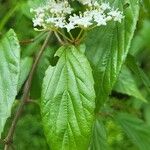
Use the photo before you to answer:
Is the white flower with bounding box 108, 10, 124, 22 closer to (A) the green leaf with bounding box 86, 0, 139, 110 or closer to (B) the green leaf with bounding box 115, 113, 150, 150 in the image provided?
(A) the green leaf with bounding box 86, 0, 139, 110

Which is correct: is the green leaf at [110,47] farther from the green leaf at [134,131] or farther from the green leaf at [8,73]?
the green leaf at [134,131]

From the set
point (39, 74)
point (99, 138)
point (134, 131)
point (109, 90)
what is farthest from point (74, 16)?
point (134, 131)

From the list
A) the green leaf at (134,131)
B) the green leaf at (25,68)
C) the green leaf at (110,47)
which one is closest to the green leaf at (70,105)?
the green leaf at (110,47)

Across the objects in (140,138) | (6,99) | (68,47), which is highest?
(68,47)

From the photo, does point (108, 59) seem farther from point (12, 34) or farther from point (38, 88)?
point (38, 88)

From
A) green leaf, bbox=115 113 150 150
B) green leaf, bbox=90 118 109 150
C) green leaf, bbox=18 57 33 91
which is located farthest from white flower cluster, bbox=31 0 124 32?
green leaf, bbox=115 113 150 150

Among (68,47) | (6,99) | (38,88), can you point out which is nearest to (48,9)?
(68,47)

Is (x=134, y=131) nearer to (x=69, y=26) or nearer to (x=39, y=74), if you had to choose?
(x=39, y=74)
